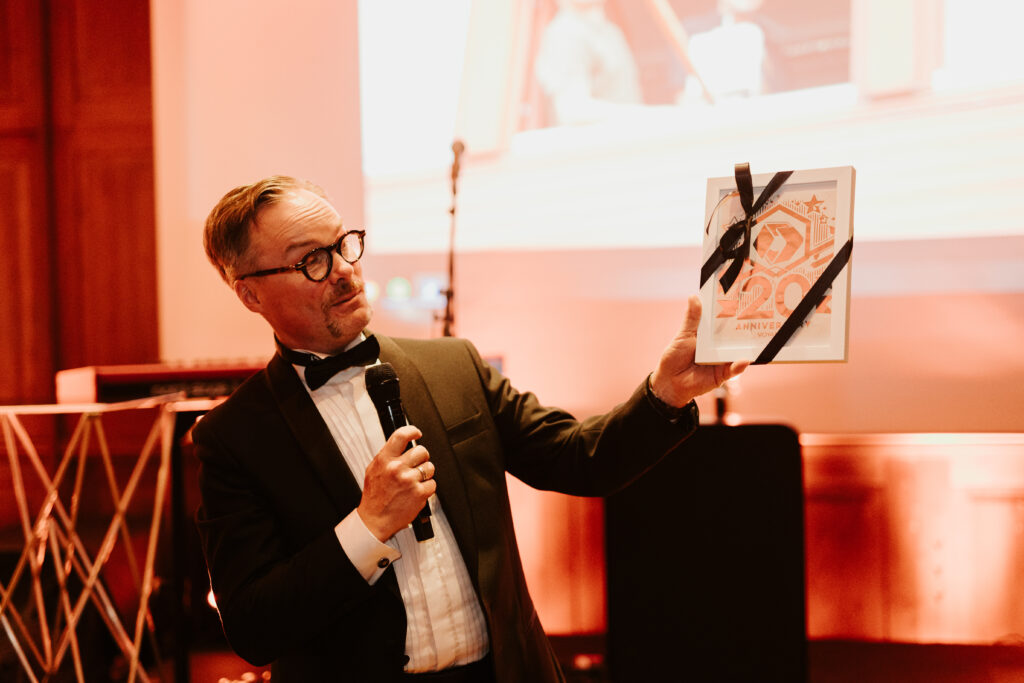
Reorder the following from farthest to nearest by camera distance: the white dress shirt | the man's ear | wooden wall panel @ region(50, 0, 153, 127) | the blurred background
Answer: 1. wooden wall panel @ region(50, 0, 153, 127)
2. the blurred background
3. the man's ear
4. the white dress shirt

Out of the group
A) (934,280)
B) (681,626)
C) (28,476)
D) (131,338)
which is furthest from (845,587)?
(28,476)

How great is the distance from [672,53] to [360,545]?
2.25m

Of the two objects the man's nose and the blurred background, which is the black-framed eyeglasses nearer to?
the man's nose

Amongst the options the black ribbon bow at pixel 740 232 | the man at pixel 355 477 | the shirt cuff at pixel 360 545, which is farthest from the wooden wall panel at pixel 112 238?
the black ribbon bow at pixel 740 232

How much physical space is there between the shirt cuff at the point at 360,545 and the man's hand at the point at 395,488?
0.04 ft


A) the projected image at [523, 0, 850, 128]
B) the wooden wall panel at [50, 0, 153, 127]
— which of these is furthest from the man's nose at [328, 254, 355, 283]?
the wooden wall panel at [50, 0, 153, 127]

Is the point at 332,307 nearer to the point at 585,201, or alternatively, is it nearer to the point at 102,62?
the point at 585,201

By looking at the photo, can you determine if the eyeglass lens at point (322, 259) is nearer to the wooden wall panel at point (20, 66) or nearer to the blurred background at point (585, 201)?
the blurred background at point (585, 201)

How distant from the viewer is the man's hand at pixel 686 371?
1.33 meters

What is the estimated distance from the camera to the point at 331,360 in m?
1.43

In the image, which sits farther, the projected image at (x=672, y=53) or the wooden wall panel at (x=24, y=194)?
the wooden wall panel at (x=24, y=194)

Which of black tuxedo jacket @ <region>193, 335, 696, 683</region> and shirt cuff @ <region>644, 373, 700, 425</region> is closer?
black tuxedo jacket @ <region>193, 335, 696, 683</region>

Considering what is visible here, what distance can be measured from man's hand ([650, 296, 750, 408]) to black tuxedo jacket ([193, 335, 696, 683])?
5cm

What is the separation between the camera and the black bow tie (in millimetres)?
1427
